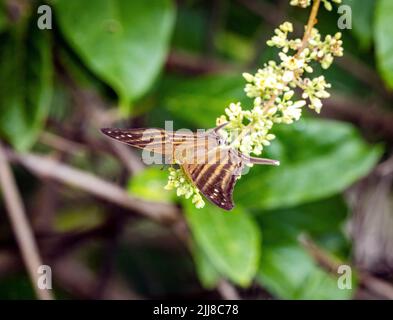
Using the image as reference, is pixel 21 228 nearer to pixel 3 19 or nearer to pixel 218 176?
pixel 3 19

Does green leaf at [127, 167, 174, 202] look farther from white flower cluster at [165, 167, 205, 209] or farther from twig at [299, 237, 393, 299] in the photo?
white flower cluster at [165, 167, 205, 209]

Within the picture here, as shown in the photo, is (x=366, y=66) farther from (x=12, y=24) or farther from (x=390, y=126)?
(x=12, y=24)

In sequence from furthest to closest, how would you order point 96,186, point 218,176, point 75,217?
point 75,217, point 96,186, point 218,176

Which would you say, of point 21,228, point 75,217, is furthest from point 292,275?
point 75,217

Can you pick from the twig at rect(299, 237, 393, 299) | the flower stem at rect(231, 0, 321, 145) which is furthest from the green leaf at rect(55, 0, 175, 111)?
the flower stem at rect(231, 0, 321, 145)
